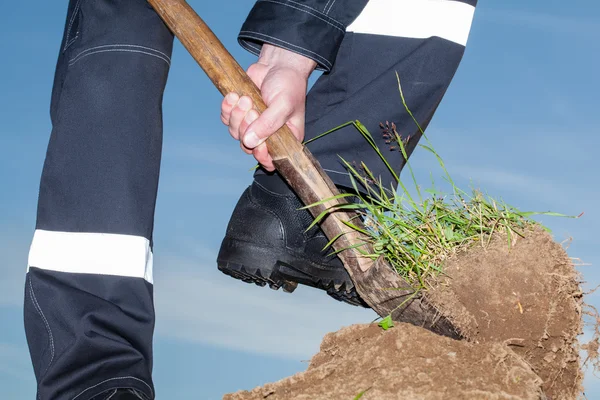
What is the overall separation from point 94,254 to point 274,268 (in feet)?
2.98

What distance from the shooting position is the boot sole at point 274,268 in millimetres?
2822

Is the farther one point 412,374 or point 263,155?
point 263,155

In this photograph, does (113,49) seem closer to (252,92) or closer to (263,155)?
(252,92)

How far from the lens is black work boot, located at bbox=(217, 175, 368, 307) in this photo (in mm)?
2826

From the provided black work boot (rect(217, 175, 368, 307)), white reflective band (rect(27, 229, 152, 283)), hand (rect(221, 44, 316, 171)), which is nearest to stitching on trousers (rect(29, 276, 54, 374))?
white reflective band (rect(27, 229, 152, 283))

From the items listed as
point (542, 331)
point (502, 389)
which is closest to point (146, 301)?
point (502, 389)

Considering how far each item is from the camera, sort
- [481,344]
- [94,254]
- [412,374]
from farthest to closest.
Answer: [94,254] → [481,344] → [412,374]

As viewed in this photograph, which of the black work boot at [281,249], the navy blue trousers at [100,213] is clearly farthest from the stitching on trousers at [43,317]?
the black work boot at [281,249]

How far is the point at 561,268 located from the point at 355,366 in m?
0.85

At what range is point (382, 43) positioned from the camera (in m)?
2.88

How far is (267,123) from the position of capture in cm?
230

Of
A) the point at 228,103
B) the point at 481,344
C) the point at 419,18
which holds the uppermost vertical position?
the point at 419,18

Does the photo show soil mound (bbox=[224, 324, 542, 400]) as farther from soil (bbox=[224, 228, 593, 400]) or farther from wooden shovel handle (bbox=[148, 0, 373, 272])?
wooden shovel handle (bbox=[148, 0, 373, 272])

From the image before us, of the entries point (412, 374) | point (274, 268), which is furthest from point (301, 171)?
point (412, 374)
